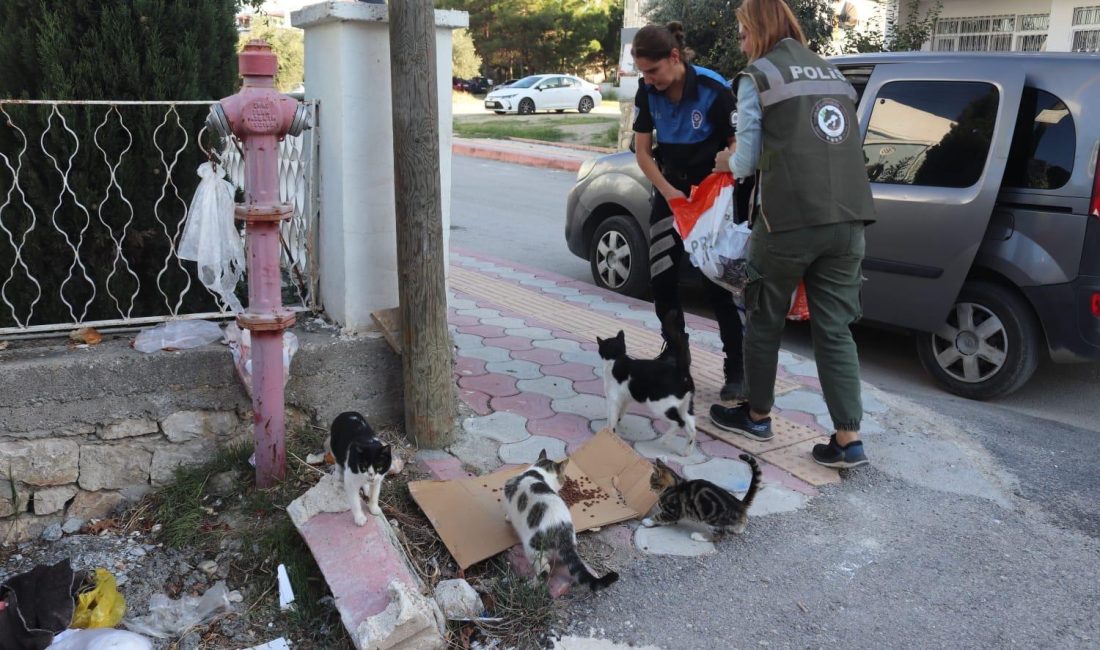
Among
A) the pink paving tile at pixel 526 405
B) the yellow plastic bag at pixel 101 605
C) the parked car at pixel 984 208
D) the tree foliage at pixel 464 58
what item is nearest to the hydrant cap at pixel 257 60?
the yellow plastic bag at pixel 101 605

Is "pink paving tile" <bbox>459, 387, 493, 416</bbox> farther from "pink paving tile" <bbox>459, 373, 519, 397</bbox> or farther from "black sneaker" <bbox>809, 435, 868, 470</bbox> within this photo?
"black sneaker" <bbox>809, 435, 868, 470</bbox>

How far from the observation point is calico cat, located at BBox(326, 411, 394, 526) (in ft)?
9.73

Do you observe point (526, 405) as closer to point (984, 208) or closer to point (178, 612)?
point (178, 612)

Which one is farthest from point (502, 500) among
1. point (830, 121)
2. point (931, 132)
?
point (931, 132)

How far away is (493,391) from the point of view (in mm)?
4527

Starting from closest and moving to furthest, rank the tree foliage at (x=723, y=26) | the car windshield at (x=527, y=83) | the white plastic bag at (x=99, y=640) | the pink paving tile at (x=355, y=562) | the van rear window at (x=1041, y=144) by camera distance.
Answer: the white plastic bag at (x=99, y=640), the pink paving tile at (x=355, y=562), the van rear window at (x=1041, y=144), the tree foliage at (x=723, y=26), the car windshield at (x=527, y=83)

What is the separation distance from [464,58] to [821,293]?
44102 mm

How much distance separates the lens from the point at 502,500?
338 cm

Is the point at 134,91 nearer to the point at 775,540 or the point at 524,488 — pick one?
the point at 524,488

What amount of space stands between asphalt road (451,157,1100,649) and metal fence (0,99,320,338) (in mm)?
2224

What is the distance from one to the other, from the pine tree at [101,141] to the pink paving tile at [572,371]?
1.95 metres

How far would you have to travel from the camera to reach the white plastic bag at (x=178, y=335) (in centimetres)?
363

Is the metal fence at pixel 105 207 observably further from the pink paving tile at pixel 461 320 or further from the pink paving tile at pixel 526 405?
the pink paving tile at pixel 461 320

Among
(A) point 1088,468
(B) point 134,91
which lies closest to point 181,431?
(B) point 134,91
